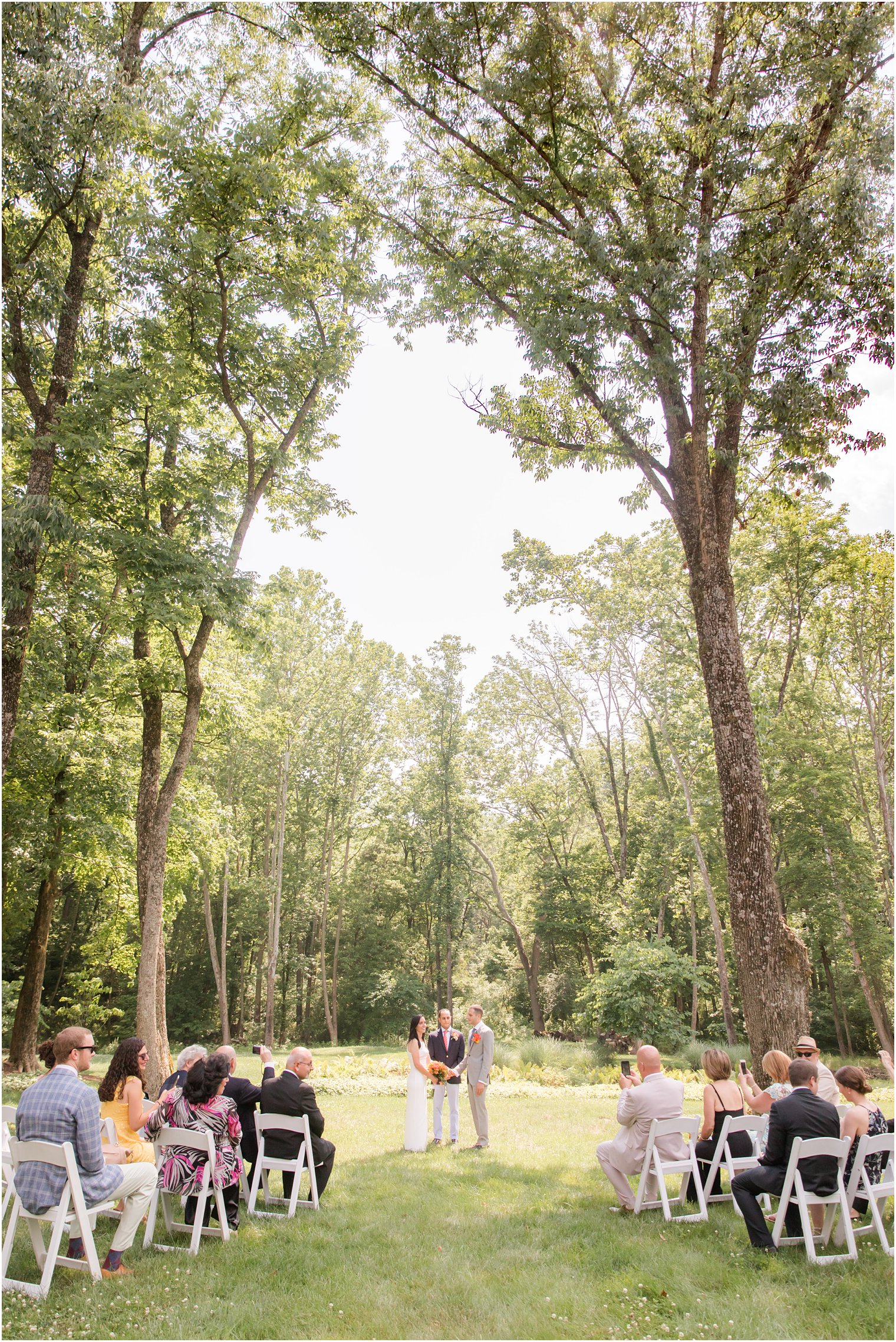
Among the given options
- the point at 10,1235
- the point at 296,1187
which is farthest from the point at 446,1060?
the point at 10,1235

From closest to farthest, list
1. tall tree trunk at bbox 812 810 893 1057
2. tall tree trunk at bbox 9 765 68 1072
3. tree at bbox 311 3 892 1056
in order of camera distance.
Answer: tree at bbox 311 3 892 1056 → tall tree trunk at bbox 9 765 68 1072 → tall tree trunk at bbox 812 810 893 1057

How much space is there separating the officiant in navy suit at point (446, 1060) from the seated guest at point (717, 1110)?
3429 mm

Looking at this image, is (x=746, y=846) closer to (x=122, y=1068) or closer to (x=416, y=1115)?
(x=416, y=1115)

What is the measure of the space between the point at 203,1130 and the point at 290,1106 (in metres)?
0.75

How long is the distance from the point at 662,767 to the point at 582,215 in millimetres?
19044

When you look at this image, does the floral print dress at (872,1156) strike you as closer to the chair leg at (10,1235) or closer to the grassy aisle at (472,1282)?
the grassy aisle at (472,1282)

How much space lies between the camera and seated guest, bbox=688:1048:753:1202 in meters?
5.17

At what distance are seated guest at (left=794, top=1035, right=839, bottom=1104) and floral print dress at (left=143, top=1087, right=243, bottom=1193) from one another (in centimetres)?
418

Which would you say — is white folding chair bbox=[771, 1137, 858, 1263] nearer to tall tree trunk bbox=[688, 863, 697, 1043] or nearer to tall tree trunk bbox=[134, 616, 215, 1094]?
tall tree trunk bbox=[134, 616, 215, 1094]

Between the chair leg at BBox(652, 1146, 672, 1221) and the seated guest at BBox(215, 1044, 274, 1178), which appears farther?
the seated guest at BBox(215, 1044, 274, 1178)

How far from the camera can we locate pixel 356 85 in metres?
11.4

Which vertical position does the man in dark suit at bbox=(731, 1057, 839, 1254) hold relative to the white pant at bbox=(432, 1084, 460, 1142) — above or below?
above

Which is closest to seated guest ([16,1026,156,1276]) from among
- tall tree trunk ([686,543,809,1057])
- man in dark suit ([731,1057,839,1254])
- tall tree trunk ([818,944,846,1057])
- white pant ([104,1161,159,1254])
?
white pant ([104,1161,159,1254])

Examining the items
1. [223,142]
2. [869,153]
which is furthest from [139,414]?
[869,153]
